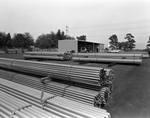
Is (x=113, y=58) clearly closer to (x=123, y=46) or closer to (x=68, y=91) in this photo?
(x=68, y=91)

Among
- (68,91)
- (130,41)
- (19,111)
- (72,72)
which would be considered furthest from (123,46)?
(19,111)

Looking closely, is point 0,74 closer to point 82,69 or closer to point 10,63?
point 10,63

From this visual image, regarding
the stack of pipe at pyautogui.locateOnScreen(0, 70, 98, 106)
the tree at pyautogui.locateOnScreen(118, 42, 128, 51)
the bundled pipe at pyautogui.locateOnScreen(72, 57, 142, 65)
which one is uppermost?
the tree at pyautogui.locateOnScreen(118, 42, 128, 51)

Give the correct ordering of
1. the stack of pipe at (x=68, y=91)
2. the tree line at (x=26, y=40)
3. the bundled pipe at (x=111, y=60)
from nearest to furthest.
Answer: the stack of pipe at (x=68, y=91) → the bundled pipe at (x=111, y=60) → the tree line at (x=26, y=40)

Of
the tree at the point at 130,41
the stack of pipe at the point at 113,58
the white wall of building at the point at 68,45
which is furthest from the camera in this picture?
the tree at the point at 130,41

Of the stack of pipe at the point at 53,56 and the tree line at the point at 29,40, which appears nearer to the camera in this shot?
the stack of pipe at the point at 53,56

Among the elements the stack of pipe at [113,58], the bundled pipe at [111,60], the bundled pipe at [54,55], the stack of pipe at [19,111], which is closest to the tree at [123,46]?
the stack of pipe at [113,58]

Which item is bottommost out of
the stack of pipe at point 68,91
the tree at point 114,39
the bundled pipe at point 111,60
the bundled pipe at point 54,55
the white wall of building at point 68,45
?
the stack of pipe at point 68,91

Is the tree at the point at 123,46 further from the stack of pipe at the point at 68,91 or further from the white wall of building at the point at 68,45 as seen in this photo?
the stack of pipe at the point at 68,91

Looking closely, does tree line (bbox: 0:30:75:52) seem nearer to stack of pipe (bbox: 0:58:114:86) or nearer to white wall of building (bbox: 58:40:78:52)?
white wall of building (bbox: 58:40:78:52)

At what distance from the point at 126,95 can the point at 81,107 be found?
2.37 m

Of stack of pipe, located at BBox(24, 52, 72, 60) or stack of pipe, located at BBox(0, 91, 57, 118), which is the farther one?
stack of pipe, located at BBox(24, 52, 72, 60)

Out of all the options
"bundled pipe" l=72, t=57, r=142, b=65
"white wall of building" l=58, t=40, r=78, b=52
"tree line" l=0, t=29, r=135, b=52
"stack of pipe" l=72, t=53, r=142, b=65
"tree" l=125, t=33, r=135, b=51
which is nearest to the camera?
"bundled pipe" l=72, t=57, r=142, b=65

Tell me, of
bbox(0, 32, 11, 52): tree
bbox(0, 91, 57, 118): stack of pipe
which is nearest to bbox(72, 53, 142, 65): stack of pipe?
bbox(0, 91, 57, 118): stack of pipe
